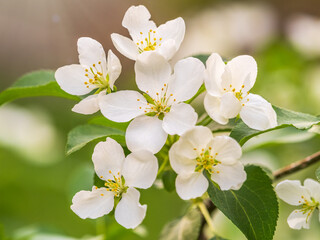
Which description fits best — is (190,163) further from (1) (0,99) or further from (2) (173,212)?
(2) (173,212)

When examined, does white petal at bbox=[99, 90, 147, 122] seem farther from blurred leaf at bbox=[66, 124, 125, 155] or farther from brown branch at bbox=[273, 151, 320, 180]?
brown branch at bbox=[273, 151, 320, 180]

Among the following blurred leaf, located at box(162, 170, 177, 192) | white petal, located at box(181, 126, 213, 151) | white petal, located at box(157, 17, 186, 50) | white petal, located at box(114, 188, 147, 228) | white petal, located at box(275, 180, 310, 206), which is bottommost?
white petal, located at box(275, 180, 310, 206)

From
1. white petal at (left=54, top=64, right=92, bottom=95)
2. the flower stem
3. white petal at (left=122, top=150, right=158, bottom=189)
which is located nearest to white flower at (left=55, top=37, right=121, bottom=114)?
white petal at (left=54, top=64, right=92, bottom=95)

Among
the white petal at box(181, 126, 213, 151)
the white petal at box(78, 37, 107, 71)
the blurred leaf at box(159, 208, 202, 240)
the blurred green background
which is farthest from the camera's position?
the blurred green background

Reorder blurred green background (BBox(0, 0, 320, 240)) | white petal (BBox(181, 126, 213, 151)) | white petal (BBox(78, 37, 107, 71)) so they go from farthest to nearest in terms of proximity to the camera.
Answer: blurred green background (BBox(0, 0, 320, 240)) < white petal (BBox(78, 37, 107, 71)) < white petal (BBox(181, 126, 213, 151))

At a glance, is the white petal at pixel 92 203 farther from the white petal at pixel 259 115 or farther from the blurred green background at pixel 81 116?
the blurred green background at pixel 81 116
